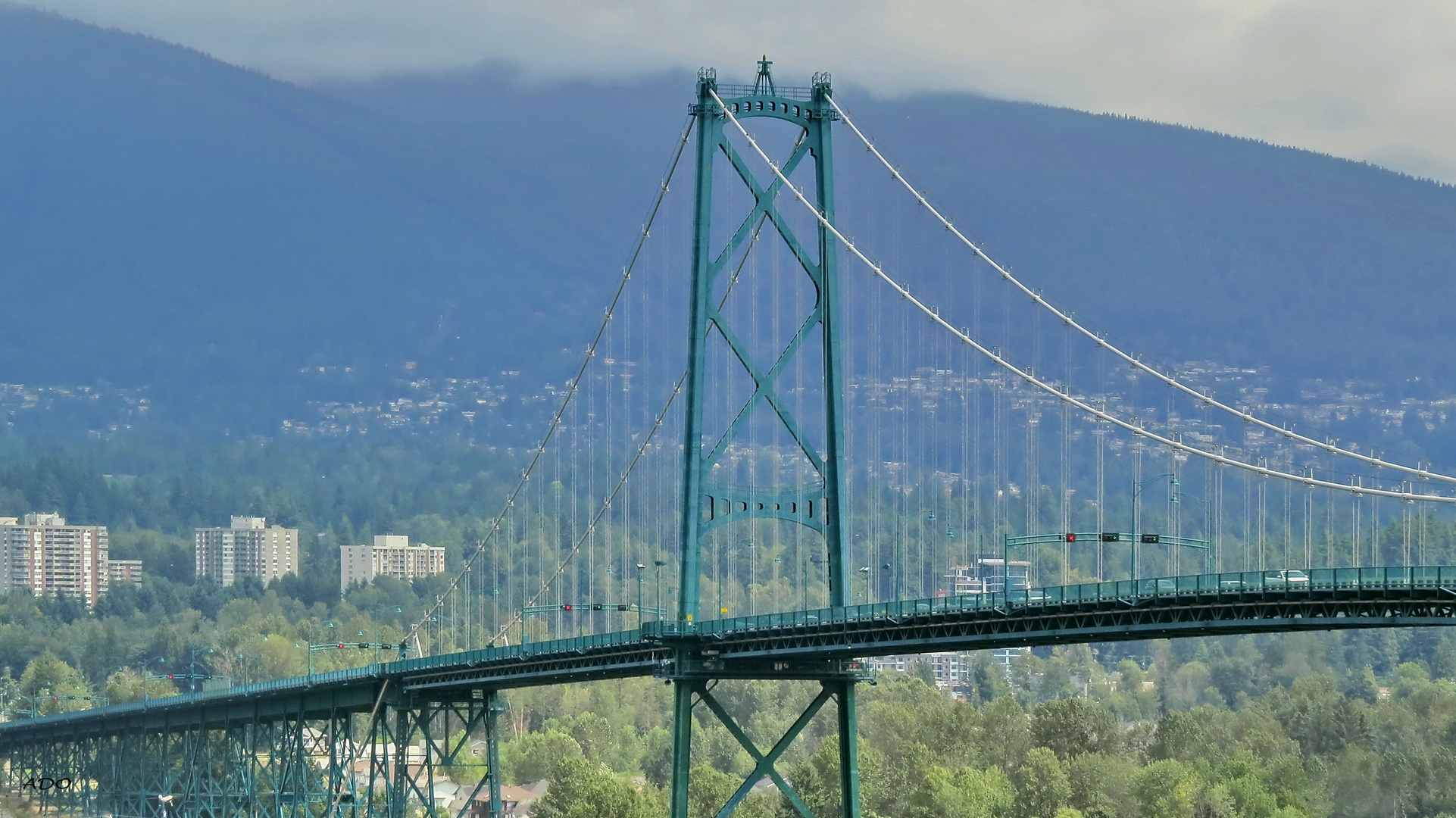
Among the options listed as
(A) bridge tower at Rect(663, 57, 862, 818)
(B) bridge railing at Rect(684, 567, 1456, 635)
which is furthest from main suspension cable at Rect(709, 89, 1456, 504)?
(B) bridge railing at Rect(684, 567, 1456, 635)

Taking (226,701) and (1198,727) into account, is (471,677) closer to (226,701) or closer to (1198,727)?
(226,701)

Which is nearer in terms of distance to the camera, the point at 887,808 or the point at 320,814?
the point at 887,808

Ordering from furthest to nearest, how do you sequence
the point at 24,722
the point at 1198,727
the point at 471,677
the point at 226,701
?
the point at 24,722
the point at 1198,727
the point at 226,701
the point at 471,677

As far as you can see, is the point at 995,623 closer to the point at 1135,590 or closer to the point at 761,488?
the point at 1135,590

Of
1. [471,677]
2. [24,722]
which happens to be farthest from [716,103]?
[24,722]

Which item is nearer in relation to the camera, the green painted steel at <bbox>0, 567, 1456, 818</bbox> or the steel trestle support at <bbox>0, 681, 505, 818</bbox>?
the green painted steel at <bbox>0, 567, 1456, 818</bbox>

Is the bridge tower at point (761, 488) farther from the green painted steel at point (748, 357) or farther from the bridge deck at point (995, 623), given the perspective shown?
the bridge deck at point (995, 623)

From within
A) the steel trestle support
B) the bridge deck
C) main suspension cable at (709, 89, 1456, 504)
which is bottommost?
the steel trestle support

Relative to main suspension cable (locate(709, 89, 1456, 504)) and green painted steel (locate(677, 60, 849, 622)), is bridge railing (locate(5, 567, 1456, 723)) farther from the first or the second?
green painted steel (locate(677, 60, 849, 622))
